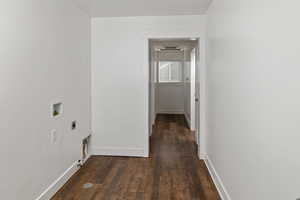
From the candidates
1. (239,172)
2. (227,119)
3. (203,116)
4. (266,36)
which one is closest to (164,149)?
(203,116)

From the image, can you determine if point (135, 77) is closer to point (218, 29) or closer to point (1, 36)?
point (218, 29)

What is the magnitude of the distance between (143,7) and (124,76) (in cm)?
115

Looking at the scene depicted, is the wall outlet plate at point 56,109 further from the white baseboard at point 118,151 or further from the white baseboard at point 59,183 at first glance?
the white baseboard at point 118,151

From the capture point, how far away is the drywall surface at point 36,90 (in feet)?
6.14

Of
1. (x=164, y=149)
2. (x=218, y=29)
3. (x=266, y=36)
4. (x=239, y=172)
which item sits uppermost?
(x=218, y=29)

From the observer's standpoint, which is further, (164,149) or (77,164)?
(164,149)

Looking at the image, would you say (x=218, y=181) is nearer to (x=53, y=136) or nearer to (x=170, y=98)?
(x=53, y=136)

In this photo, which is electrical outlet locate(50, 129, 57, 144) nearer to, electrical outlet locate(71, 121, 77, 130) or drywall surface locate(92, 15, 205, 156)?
electrical outlet locate(71, 121, 77, 130)

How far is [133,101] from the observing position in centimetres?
389

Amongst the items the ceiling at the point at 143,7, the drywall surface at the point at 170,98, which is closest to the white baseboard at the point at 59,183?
the ceiling at the point at 143,7

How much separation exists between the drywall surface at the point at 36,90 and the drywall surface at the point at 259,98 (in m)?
1.90

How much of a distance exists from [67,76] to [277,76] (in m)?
2.47

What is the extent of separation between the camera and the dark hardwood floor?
2.60 metres

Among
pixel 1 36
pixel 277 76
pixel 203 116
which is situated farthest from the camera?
pixel 203 116
